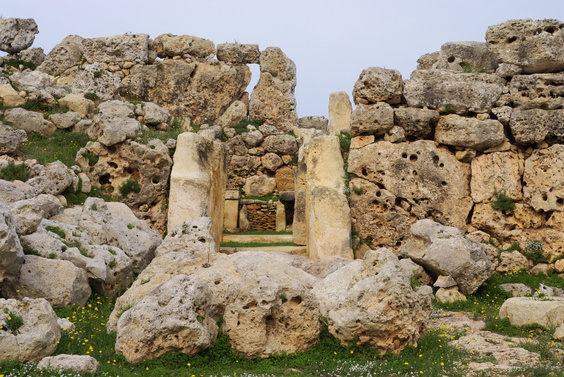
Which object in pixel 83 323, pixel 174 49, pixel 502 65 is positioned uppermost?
pixel 174 49

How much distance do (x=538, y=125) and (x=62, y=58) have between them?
1515 cm

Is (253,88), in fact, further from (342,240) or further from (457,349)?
(457,349)

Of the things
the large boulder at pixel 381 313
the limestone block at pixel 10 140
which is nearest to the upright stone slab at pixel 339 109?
the limestone block at pixel 10 140

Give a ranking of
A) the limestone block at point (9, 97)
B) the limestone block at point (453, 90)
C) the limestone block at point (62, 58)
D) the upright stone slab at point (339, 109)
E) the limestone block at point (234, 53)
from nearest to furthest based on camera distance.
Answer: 1. the limestone block at point (453, 90)
2. the limestone block at point (9, 97)
3. the limestone block at point (62, 58)
4. the upright stone slab at point (339, 109)
5. the limestone block at point (234, 53)

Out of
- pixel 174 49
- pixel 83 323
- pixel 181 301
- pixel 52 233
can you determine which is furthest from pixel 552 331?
pixel 174 49

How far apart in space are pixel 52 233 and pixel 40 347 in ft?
12.8

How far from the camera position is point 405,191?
14.1m

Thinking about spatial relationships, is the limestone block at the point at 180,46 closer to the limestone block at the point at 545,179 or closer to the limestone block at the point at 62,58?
the limestone block at the point at 62,58

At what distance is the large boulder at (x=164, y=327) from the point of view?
7.54 m

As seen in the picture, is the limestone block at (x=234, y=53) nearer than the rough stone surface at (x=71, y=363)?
No

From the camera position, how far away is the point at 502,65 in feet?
46.3

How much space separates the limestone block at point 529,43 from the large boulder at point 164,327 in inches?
351

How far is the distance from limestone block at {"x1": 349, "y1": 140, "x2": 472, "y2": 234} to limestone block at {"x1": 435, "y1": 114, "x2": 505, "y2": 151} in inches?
14.4

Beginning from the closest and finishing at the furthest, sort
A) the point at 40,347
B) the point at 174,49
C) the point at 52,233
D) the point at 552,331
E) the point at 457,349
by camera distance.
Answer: the point at 40,347 < the point at 457,349 < the point at 552,331 < the point at 52,233 < the point at 174,49
